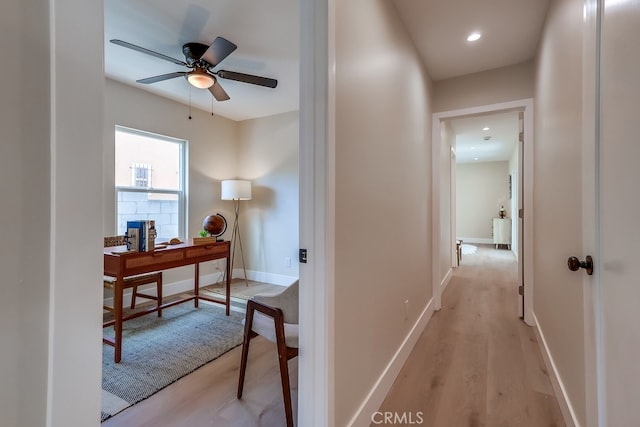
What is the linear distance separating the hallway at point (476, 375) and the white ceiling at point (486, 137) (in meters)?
2.22

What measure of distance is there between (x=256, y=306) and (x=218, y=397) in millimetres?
686

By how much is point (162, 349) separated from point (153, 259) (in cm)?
72

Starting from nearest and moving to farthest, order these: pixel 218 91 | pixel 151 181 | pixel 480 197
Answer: pixel 218 91, pixel 151 181, pixel 480 197

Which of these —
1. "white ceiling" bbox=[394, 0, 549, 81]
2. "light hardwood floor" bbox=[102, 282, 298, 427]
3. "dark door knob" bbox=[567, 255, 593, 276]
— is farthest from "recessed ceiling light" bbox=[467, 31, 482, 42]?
"light hardwood floor" bbox=[102, 282, 298, 427]

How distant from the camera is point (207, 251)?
284 centimetres

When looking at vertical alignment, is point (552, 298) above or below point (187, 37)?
below

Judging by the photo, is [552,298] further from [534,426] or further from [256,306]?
[256,306]

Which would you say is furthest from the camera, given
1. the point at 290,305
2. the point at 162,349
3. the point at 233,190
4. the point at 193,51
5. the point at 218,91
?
the point at 233,190

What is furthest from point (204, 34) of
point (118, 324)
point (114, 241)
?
point (118, 324)

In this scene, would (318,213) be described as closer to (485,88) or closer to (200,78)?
(200,78)

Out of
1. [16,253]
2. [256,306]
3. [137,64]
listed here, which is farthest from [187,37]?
[16,253]

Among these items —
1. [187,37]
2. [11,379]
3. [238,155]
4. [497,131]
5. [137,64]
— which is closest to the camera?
[11,379]

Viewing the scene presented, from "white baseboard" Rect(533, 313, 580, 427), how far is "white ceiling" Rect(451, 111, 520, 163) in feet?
7.62

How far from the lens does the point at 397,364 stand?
6.49 feet
